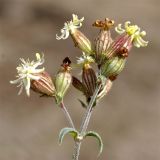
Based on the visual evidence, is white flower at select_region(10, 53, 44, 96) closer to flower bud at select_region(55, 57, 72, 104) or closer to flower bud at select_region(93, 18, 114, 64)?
flower bud at select_region(55, 57, 72, 104)

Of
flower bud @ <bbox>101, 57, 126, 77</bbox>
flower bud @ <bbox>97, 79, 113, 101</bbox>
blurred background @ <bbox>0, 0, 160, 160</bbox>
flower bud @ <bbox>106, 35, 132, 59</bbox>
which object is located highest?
blurred background @ <bbox>0, 0, 160, 160</bbox>

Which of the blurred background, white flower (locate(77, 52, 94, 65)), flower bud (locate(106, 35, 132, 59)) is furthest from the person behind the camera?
the blurred background

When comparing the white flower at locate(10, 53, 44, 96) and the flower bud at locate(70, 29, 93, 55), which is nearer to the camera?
the white flower at locate(10, 53, 44, 96)

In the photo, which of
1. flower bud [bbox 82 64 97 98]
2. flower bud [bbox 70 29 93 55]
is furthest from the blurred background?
flower bud [bbox 82 64 97 98]

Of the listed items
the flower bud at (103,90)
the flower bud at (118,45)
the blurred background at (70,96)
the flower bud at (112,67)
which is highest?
the blurred background at (70,96)

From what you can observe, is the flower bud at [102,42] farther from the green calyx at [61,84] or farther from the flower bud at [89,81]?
the green calyx at [61,84]

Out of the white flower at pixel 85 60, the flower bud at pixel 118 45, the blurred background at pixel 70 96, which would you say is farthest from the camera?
the blurred background at pixel 70 96

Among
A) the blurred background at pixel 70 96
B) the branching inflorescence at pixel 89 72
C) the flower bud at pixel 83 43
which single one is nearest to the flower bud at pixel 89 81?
the branching inflorescence at pixel 89 72

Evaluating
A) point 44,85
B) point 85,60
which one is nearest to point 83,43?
point 85,60
